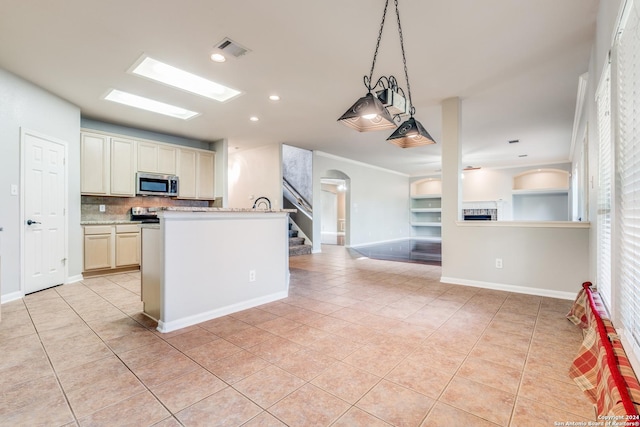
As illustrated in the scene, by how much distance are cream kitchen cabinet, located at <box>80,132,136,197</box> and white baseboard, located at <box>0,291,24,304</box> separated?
1.77 m

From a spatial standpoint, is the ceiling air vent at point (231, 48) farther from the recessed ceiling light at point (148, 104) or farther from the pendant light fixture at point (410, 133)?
the recessed ceiling light at point (148, 104)

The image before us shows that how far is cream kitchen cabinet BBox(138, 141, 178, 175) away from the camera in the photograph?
5391 mm

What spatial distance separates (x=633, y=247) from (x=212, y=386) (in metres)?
2.28

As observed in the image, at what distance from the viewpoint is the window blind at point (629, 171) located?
1339 millimetres

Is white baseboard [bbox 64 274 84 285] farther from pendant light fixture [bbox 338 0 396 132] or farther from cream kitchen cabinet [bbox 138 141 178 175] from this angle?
pendant light fixture [bbox 338 0 396 132]

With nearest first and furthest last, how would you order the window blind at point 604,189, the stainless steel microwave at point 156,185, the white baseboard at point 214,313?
the window blind at point 604,189, the white baseboard at point 214,313, the stainless steel microwave at point 156,185

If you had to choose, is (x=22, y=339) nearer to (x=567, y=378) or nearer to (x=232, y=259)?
(x=232, y=259)

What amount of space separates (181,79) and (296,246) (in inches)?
174

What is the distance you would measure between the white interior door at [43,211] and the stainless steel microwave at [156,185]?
1173mm

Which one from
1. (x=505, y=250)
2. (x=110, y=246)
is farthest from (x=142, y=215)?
(x=505, y=250)

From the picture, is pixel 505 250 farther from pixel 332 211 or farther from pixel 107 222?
pixel 332 211

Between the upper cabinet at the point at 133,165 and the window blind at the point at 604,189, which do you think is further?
the upper cabinet at the point at 133,165

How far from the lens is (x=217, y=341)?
7.61 feet

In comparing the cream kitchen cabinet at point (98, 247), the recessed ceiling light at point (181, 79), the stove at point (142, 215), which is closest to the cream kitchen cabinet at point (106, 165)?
the stove at point (142, 215)
